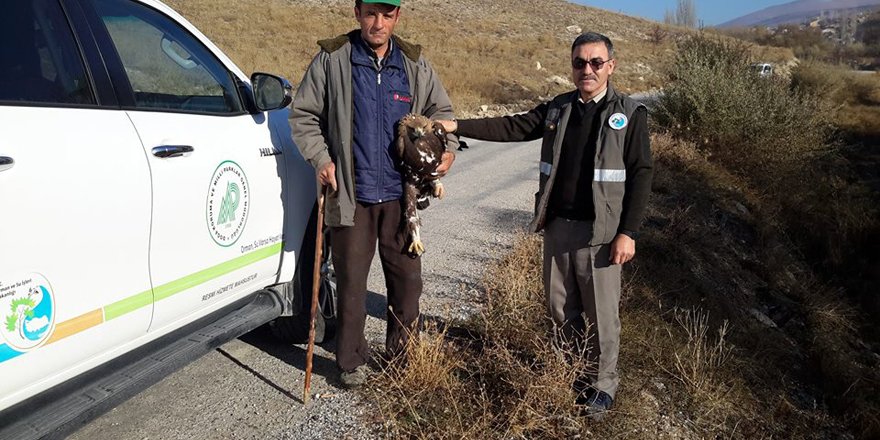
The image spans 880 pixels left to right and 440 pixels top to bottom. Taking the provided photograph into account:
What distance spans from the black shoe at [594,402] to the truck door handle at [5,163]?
100 inches

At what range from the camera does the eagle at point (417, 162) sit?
3.01 meters

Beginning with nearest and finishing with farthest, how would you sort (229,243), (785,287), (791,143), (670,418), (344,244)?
1. (229,243)
2. (344,244)
3. (670,418)
4. (785,287)
5. (791,143)

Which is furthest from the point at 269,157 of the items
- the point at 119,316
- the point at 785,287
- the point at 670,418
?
the point at 785,287

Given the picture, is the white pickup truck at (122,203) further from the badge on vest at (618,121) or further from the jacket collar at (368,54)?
the badge on vest at (618,121)

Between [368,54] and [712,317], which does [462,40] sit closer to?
[712,317]

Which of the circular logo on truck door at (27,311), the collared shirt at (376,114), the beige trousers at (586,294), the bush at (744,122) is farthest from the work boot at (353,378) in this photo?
the bush at (744,122)

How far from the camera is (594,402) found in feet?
10.4

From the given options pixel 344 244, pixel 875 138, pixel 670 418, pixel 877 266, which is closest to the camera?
pixel 344 244

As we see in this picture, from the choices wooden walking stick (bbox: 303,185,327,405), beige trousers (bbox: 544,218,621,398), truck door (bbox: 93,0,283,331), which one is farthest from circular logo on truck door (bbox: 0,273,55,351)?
beige trousers (bbox: 544,218,621,398)

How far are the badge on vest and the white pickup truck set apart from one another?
5.45 feet

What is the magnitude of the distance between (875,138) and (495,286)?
19.5m

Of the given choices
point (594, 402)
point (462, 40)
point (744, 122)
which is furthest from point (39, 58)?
point (462, 40)

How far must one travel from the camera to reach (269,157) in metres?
3.19

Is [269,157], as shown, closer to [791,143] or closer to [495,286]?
[495,286]
